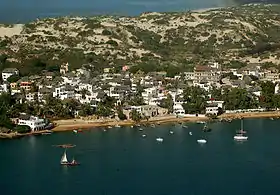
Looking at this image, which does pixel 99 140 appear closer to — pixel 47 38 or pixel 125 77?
pixel 125 77

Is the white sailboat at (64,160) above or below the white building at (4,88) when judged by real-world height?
below

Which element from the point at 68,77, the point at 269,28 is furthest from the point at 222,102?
the point at 269,28

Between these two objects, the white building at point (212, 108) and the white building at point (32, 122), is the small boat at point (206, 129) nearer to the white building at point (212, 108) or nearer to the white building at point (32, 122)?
the white building at point (212, 108)

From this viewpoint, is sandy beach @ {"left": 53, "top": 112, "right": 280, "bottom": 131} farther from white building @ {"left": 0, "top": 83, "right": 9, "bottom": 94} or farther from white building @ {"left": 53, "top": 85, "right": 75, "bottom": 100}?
white building @ {"left": 0, "top": 83, "right": 9, "bottom": 94}

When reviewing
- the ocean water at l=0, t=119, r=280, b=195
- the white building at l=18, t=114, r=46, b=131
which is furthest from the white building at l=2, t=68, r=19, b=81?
the ocean water at l=0, t=119, r=280, b=195

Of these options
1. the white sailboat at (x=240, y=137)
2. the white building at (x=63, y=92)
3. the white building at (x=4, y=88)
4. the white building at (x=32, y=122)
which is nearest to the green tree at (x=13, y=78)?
the white building at (x=4, y=88)

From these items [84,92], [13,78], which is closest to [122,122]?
[84,92]
